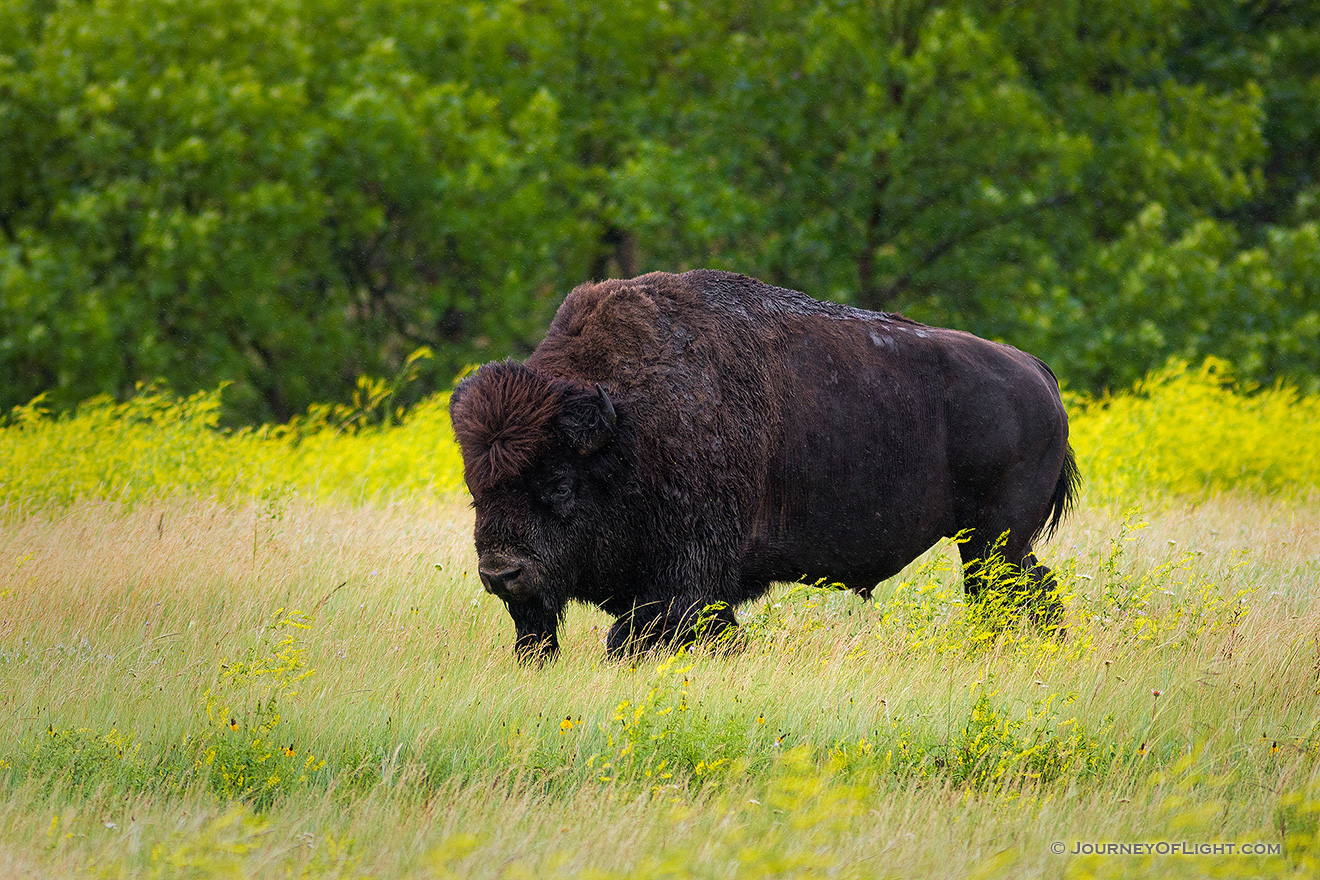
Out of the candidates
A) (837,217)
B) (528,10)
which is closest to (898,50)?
(837,217)

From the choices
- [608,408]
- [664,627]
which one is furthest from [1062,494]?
[608,408]

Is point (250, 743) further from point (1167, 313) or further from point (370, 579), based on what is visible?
point (1167, 313)

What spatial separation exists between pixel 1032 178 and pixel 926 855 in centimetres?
1579

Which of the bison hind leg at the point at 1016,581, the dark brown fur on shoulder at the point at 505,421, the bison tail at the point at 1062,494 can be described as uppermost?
the dark brown fur on shoulder at the point at 505,421

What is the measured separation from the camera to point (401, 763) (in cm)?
456

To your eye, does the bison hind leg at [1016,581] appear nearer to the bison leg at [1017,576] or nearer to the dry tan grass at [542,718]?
the bison leg at [1017,576]

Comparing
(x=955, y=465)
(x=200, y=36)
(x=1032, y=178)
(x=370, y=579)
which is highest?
(x=200, y=36)

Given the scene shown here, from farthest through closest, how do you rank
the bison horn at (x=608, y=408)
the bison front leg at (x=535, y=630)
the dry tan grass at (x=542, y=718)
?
1. the bison front leg at (x=535, y=630)
2. the bison horn at (x=608, y=408)
3. the dry tan grass at (x=542, y=718)

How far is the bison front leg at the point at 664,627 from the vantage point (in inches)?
223

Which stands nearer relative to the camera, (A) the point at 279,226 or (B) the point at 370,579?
(B) the point at 370,579

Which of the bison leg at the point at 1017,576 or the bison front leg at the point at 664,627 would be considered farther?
the bison leg at the point at 1017,576

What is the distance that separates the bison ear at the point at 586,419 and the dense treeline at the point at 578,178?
11528mm

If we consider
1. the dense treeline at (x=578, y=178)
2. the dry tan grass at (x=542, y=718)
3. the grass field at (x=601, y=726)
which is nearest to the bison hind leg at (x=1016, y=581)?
the grass field at (x=601, y=726)

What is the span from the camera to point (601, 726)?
473 cm
